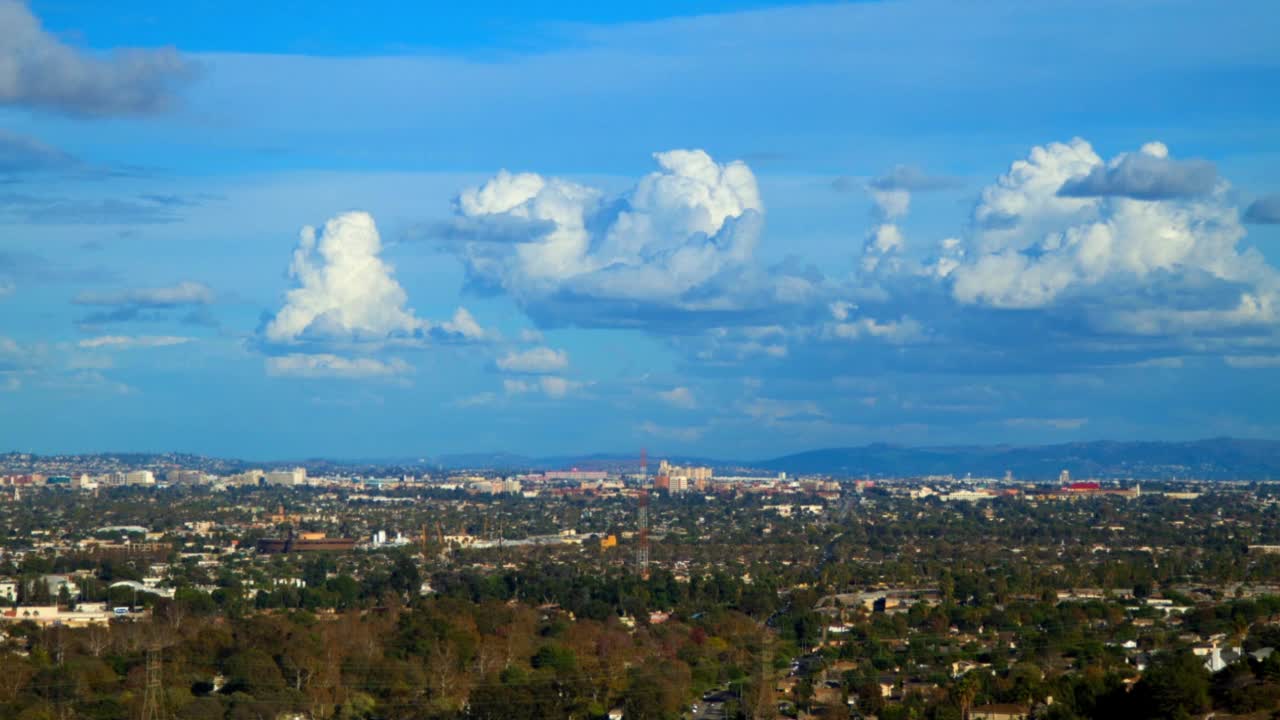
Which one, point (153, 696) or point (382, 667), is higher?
point (153, 696)

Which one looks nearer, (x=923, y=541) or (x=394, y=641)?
(x=394, y=641)

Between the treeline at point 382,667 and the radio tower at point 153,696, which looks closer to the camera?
the radio tower at point 153,696

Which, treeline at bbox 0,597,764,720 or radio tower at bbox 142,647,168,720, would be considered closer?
radio tower at bbox 142,647,168,720

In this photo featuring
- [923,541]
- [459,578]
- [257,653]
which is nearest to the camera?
[257,653]

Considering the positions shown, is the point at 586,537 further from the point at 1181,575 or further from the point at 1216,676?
the point at 1216,676

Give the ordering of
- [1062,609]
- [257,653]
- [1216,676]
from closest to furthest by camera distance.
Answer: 1. [1216,676]
2. [257,653]
3. [1062,609]

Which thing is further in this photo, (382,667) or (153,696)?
(382,667)

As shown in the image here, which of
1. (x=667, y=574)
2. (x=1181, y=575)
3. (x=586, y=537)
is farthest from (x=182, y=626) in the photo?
(x=586, y=537)
